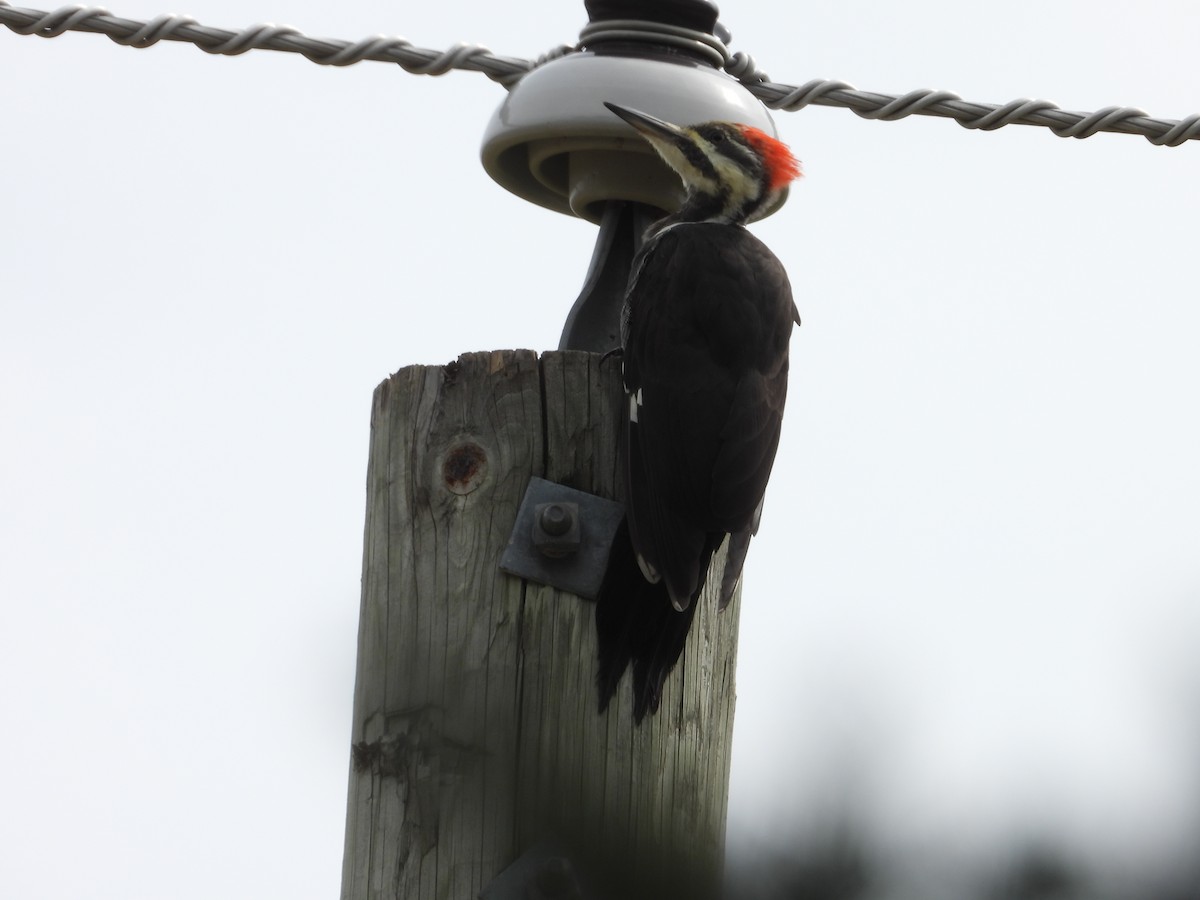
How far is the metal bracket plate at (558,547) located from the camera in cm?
273

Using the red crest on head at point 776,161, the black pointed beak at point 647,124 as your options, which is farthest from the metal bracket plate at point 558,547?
the red crest on head at point 776,161

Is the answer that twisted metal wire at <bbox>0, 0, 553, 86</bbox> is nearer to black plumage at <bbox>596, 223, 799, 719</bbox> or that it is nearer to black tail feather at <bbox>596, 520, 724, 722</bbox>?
black plumage at <bbox>596, 223, 799, 719</bbox>

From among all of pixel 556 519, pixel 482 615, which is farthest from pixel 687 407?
pixel 482 615

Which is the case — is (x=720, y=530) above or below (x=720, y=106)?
below

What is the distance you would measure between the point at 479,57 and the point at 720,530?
1562 mm

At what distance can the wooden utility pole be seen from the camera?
8.39ft

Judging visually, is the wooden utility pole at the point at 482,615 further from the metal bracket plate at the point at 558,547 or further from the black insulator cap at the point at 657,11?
the black insulator cap at the point at 657,11

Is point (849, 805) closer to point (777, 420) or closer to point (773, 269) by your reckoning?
point (777, 420)

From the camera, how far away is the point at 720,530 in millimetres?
3258

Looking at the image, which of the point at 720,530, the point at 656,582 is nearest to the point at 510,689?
the point at 656,582

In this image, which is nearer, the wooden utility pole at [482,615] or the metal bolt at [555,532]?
the wooden utility pole at [482,615]

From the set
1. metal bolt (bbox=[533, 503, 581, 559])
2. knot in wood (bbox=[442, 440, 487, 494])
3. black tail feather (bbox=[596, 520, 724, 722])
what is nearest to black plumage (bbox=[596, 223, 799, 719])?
black tail feather (bbox=[596, 520, 724, 722])

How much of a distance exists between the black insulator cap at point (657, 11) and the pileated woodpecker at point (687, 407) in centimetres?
26

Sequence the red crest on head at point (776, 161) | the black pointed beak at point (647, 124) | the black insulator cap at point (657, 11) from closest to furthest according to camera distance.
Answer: the black pointed beak at point (647, 124), the black insulator cap at point (657, 11), the red crest on head at point (776, 161)
